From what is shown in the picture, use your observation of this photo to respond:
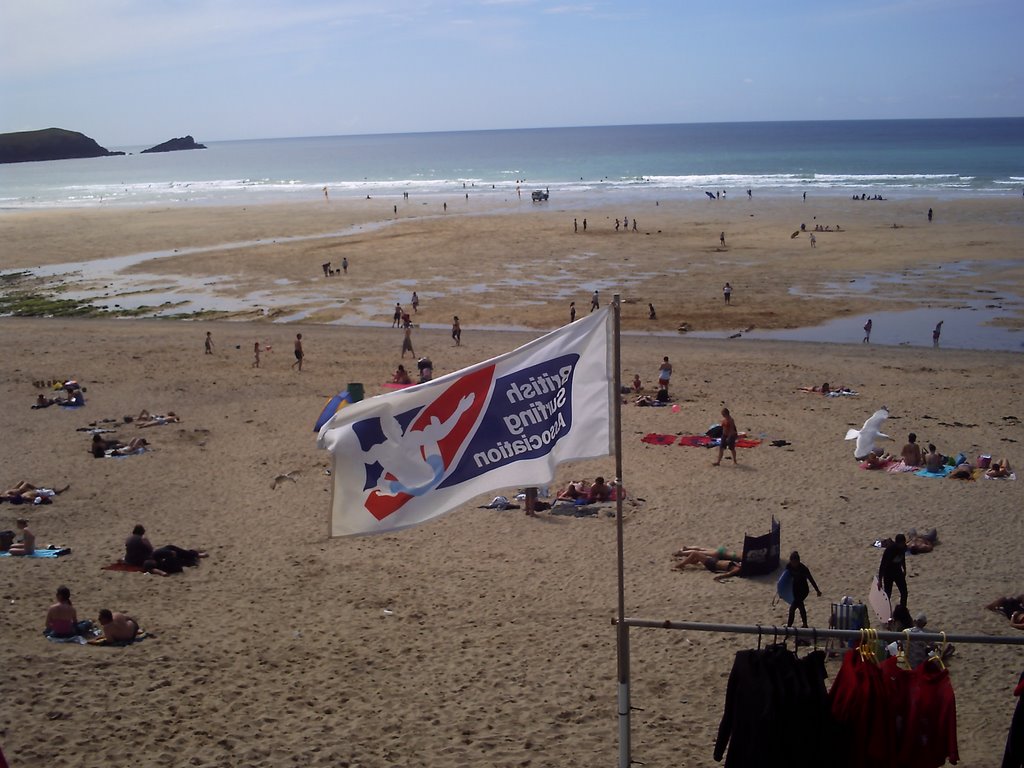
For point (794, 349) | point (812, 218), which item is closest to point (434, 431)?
point (794, 349)

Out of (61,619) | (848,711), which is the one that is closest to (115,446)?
(61,619)

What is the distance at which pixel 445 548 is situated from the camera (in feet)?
42.5

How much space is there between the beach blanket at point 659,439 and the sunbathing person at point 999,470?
5.62 meters

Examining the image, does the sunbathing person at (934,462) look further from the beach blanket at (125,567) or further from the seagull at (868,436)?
the beach blanket at (125,567)

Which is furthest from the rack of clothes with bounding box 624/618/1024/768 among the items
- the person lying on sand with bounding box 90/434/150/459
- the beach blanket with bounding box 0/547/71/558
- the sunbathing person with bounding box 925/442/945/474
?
the person lying on sand with bounding box 90/434/150/459

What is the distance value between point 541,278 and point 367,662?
30924 mm

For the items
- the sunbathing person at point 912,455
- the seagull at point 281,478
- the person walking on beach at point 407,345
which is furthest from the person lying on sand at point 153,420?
the sunbathing person at point 912,455

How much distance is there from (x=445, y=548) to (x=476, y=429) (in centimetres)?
774

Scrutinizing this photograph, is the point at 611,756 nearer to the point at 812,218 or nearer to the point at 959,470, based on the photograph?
the point at 959,470

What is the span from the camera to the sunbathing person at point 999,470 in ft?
49.6

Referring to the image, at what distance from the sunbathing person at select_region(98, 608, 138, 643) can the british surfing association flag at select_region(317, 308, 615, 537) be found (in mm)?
5658

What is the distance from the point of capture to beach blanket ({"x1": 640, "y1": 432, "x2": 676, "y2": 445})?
18062mm

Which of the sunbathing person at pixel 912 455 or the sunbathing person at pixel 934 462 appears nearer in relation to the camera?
the sunbathing person at pixel 934 462

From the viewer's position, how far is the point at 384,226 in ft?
201
